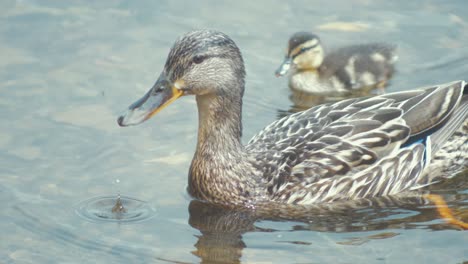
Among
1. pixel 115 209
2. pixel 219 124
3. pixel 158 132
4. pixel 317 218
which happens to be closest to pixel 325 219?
pixel 317 218

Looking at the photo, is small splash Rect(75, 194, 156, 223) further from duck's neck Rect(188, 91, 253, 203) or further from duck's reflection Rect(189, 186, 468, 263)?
duck's neck Rect(188, 91, 253, 203)

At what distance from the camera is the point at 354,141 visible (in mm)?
5840

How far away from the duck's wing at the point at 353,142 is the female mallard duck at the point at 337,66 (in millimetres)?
1397

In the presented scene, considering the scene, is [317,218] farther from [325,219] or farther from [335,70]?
[335,70]

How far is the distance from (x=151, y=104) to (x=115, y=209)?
2.07 feet

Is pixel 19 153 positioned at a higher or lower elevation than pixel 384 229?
higher

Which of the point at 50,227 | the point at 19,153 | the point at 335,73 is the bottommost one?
the point at 50,227

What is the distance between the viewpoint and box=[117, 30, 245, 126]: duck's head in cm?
546

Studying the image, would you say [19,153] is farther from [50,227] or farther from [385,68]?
[385,68]

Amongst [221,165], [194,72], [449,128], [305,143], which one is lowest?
[221,165]

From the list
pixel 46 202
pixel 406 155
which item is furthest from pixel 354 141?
pixel 46 202

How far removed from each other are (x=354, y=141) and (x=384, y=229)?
601 mm

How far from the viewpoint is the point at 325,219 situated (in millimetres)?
5625

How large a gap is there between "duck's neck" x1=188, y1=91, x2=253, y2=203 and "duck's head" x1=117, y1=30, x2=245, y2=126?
0.24 meters
